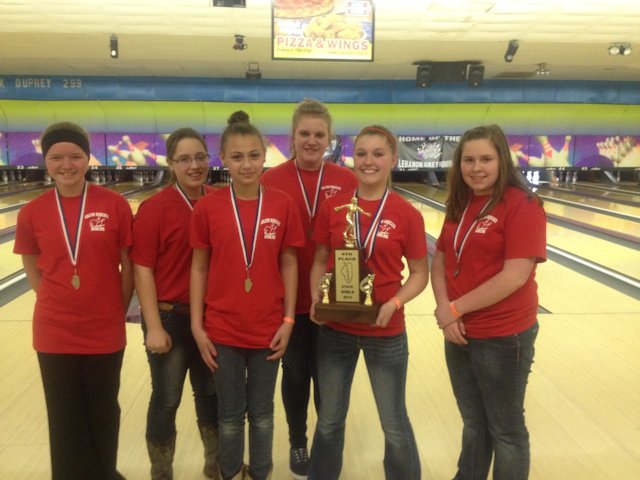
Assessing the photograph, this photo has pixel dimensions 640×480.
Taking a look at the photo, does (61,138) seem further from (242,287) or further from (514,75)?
(514,75)

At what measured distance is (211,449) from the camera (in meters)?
1.93

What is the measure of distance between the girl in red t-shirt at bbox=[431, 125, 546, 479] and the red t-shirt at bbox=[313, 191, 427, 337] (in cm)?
13

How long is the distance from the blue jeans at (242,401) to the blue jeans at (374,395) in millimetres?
163

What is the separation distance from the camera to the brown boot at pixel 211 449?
192cm

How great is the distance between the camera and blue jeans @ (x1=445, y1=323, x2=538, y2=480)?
5.17 feet

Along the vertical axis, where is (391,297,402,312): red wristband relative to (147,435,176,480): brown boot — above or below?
above

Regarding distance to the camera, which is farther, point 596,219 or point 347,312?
point 596,219

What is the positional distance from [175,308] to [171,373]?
0.69 feet

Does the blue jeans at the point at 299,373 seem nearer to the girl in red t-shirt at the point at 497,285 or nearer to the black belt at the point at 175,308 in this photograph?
the black belt at the point at 175,308

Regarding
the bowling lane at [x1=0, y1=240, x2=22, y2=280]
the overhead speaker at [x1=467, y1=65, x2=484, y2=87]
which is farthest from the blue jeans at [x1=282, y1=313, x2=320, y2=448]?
the overhead speaker at [x1=467, y1=65, x2=484, y2=87]

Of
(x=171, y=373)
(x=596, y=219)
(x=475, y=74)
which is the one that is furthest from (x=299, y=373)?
(x=475, y=74)

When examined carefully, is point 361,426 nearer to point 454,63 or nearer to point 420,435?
point 420,435

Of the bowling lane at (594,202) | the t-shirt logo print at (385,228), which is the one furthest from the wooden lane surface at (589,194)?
the t-shirt logo print at (385,228)

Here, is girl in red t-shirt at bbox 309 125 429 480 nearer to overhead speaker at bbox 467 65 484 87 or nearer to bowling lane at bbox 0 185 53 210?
bowling lane at bbox 0 185 53 210
